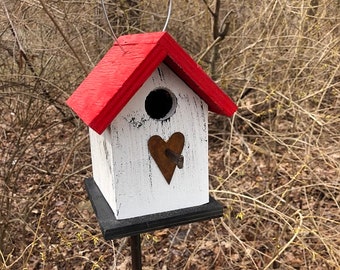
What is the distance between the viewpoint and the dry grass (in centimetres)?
319

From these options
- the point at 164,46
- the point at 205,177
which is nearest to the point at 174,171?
the point at 205,177

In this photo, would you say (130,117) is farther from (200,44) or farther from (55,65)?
(200,44)

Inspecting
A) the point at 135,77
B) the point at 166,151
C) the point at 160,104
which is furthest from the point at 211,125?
the point at 135,77

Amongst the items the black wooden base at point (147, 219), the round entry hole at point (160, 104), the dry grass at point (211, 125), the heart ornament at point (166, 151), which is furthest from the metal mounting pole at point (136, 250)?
the dry grass at point (211, 125)

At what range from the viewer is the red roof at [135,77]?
1.37 m

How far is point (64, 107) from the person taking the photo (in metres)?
4.08

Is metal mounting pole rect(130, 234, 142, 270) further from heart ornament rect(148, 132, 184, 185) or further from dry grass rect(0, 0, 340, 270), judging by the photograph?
dry grass rect(0, 0, 340, 270)

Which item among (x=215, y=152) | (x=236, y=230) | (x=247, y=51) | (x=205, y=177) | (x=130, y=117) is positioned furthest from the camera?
(x=215, y=152)

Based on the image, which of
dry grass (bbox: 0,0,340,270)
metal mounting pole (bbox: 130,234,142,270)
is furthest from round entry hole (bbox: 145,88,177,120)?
dry grass (bbox: 0,0,340,270)

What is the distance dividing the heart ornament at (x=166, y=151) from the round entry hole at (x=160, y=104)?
0.27 ft

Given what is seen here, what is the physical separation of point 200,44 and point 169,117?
10.2 ft

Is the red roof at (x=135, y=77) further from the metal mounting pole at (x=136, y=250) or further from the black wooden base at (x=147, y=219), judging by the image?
the metal mounting pole at (x=136, y=250)

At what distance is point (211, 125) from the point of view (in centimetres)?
442

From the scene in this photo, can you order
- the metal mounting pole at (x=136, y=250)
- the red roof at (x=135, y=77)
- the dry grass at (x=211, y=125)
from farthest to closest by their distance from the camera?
the dry grass at (x=211, y=125)
the metal mounting pole at (x=136, y=250)
the red roof at (x=135, y=77)
